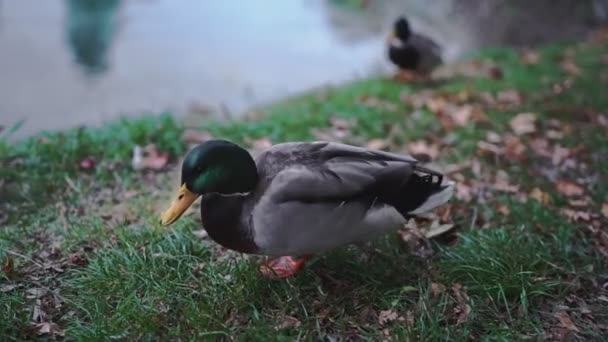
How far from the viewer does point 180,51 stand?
6469 millimetres

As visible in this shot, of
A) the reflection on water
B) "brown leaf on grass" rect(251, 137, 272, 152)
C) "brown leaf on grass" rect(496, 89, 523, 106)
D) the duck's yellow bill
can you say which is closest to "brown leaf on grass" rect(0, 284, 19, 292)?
the duck's yellow bill

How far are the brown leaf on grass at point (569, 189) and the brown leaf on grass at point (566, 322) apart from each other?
1.16 metres

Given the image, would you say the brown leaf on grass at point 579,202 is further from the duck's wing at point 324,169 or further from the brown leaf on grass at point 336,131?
the brown leaf on grass at point 336,131

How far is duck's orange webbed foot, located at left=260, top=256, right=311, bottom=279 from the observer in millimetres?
2596

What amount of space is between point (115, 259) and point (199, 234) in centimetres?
44

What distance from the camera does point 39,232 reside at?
2.95 meters

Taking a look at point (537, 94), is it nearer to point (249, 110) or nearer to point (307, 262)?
point (249, 110)

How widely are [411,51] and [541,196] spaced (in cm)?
249

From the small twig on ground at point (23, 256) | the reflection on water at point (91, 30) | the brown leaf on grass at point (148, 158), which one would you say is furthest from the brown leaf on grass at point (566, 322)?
the reflection on water at point (91, 30)

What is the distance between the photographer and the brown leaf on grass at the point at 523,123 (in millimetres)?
4324

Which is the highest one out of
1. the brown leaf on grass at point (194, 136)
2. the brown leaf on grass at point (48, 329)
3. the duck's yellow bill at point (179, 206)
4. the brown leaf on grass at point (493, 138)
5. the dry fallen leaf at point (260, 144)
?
the duck's yellow bill at point (179, 206)

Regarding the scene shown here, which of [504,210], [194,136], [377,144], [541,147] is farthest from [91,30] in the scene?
[504,210]

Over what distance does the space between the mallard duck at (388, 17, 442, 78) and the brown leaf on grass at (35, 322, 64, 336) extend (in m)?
4.09

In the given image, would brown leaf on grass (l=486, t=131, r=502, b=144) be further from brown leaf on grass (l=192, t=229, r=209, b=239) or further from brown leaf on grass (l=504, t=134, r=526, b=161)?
brown leaf on grass (l=192, t=229, r=209, b=239)
